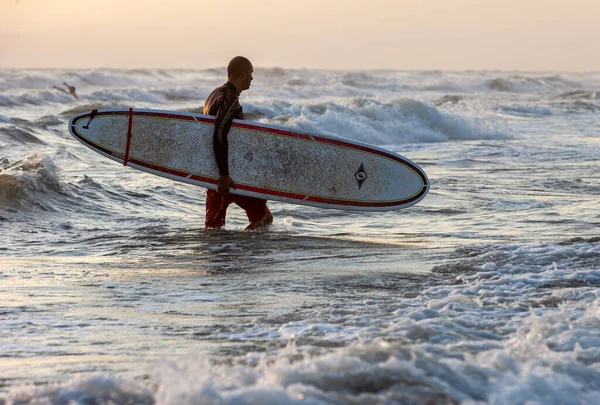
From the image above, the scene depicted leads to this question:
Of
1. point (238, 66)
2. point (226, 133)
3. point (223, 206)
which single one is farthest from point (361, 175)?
point (238, 66)

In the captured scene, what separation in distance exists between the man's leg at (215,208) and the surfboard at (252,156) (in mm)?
128

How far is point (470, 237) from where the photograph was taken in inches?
262

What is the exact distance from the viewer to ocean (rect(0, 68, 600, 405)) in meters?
3.10

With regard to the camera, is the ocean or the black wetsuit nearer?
the ocean

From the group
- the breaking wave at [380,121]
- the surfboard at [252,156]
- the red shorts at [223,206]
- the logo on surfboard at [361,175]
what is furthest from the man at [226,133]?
the breaking wave at [380,121]

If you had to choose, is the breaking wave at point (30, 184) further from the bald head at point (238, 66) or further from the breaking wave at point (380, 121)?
the breaking wave at point (380, 121)

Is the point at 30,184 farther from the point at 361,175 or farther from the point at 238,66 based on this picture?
the point at 361,175

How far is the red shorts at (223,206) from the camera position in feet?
22.2

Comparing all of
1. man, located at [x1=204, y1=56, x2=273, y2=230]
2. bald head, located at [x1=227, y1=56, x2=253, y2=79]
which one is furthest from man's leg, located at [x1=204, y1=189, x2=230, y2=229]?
bald head, located at [x1=227, y1=56, x2=253, y2=79]

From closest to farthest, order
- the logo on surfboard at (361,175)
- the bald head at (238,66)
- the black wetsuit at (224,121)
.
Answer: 1. the bald head at (238,66)
2. the black wetsuit at (224,121)
3. the logo on surfboard at (361,175)

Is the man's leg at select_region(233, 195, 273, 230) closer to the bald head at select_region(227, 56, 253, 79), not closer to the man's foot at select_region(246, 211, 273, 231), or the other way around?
the man's foot at select_region(246, 211, 273, 231)

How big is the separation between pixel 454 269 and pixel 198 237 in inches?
90.0

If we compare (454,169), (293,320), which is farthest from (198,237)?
(454,169)

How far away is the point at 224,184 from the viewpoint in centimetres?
653
